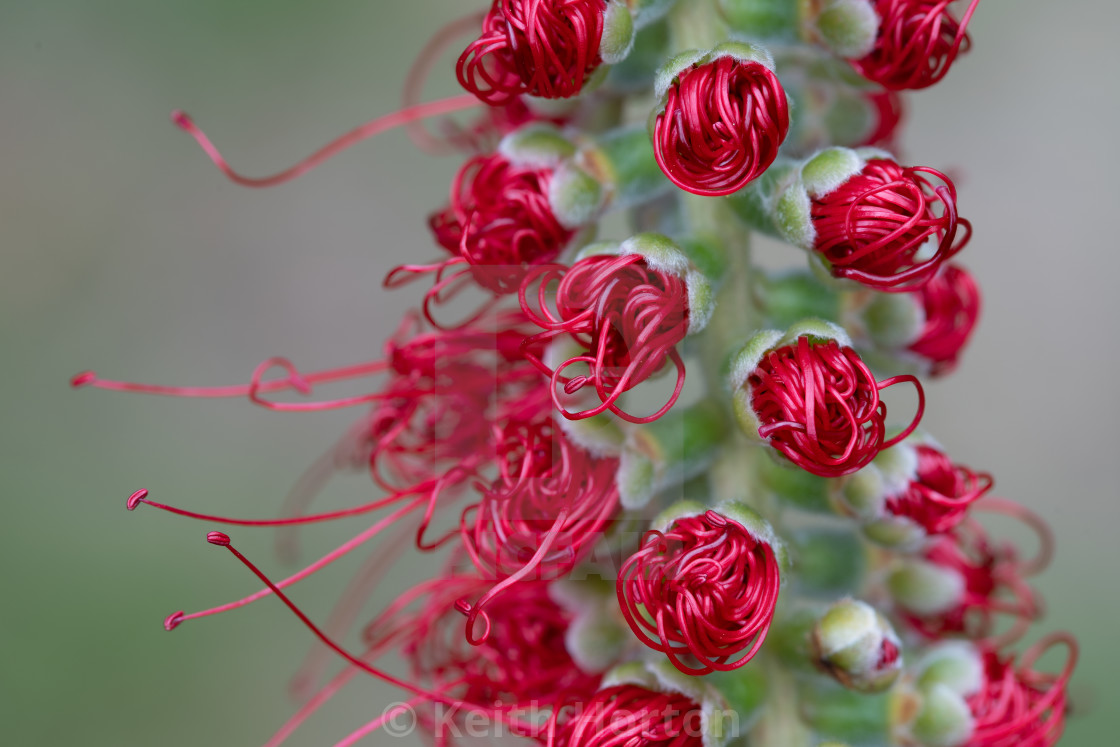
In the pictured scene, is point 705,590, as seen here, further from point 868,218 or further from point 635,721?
point 868,218

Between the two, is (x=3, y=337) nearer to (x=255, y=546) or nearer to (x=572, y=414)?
(x=255, y=546)

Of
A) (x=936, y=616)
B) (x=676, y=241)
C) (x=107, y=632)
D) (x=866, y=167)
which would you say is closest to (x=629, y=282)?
(x=676, y=241)

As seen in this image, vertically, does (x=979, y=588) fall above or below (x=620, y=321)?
below

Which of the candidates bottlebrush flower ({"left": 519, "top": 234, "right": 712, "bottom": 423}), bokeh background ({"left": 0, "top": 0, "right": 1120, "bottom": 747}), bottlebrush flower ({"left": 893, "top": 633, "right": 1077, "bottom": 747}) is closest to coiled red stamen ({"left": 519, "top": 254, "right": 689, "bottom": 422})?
bottlebrush flower ({"left": 519, "top": 234, "right": 712, "bottom": 423})

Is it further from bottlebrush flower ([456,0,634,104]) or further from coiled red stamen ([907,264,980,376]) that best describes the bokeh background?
bottlebrush flower ([456,0,634,104])

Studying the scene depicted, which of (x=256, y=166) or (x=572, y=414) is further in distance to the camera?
(x=256, y=166)

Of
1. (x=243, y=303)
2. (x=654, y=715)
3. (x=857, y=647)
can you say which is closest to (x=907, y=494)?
(x=857, y=647)
